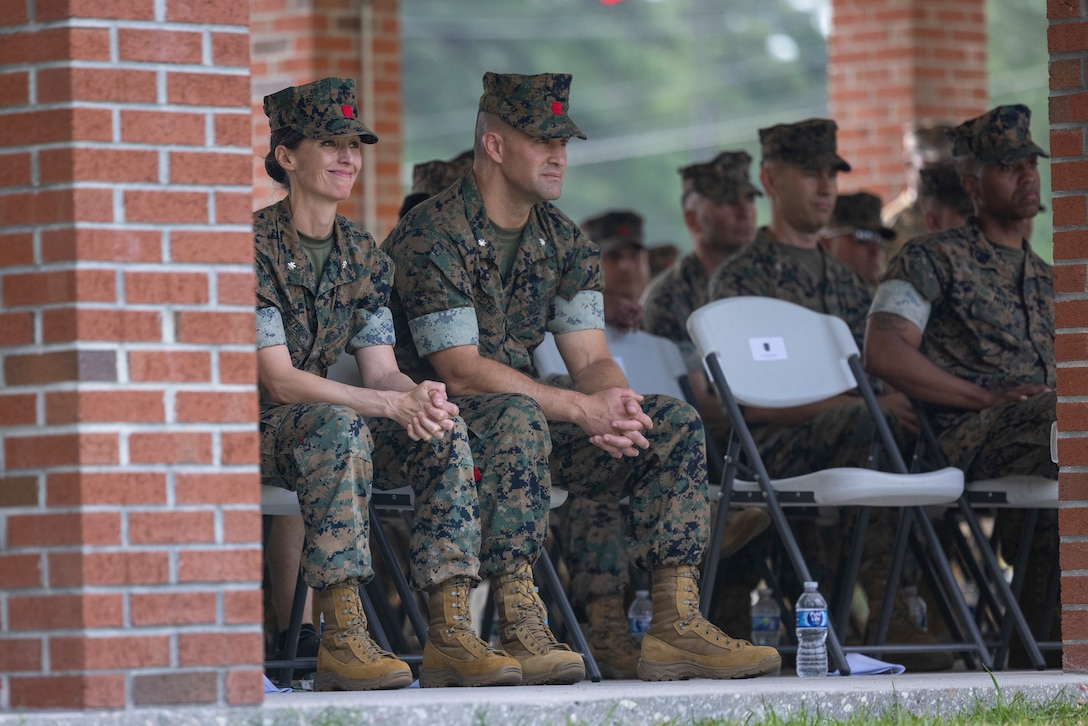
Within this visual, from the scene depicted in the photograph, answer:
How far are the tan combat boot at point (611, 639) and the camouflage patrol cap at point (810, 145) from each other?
2.27 meters

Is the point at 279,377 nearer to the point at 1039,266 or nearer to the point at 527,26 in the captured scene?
the point at 1039,266

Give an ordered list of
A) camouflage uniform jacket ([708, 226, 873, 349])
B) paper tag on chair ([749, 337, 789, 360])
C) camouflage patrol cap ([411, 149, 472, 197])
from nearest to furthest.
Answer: paper tag on chair ([749, 337, 789, 360]) < camouflage patrol cap ([411, 149, 472, 197]) < camouflage uniform jacket ([708, 226, 873, 349])

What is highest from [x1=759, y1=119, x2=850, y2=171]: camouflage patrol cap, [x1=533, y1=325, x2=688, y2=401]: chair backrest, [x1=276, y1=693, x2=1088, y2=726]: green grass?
[x1=759, y1=119, x2=850, y2=171]: camouflage patrol cap

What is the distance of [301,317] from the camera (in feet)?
15.7

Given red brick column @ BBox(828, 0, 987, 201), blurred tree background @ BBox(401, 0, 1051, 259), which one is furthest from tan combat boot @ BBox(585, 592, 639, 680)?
blurred tree background @ BBox(401, 0, 1051, 259)

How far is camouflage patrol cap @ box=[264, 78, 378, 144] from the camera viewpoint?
4.82 metres

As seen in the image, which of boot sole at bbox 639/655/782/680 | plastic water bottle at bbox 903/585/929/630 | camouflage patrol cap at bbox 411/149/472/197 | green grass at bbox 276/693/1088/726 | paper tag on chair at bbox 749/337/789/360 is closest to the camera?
green grass at bbox 276/693/1088/726

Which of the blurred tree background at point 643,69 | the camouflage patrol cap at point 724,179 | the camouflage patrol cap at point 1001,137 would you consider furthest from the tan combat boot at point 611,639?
the blurred tree background at point 643,69

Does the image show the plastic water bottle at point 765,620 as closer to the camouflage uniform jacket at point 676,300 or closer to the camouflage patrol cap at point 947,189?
the camouflage uniform jacket at point 676,300

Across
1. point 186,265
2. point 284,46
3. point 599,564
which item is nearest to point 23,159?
point 186,265

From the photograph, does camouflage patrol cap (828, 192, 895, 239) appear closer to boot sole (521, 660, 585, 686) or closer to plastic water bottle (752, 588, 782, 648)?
plastic water bottle (752, 588, 782, 648)

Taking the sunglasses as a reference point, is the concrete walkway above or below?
below

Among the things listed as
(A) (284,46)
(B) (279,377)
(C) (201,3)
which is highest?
(A) (284,46)

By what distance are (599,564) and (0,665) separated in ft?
7.58
